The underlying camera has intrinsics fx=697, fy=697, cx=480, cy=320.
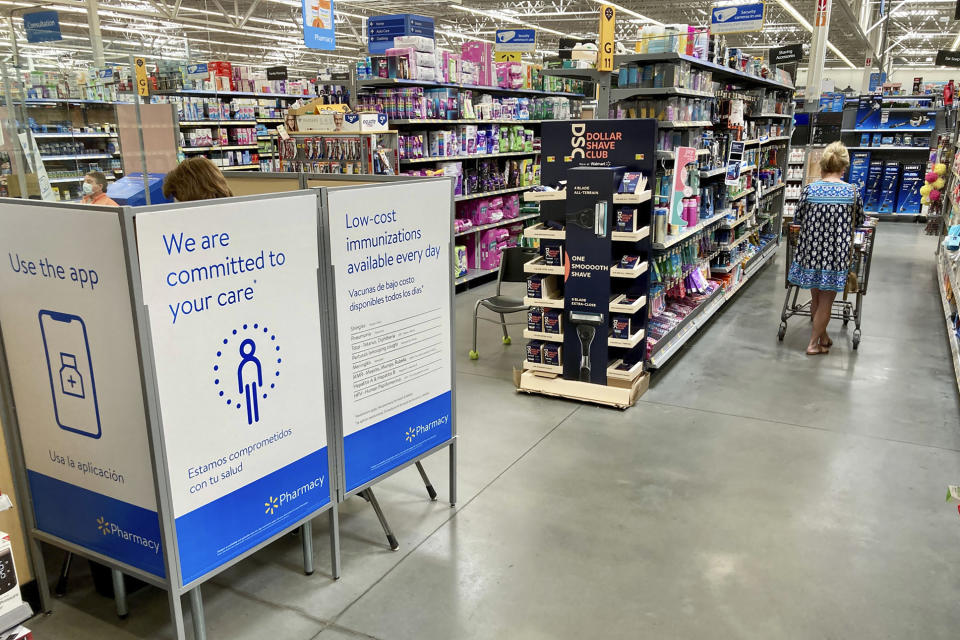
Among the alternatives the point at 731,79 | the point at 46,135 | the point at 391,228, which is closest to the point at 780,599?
the point at 391,228

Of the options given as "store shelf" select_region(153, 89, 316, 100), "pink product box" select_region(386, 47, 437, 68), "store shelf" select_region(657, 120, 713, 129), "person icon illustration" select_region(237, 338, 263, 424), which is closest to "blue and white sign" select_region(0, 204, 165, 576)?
"person icon illustration" select_region(237, 338, 263, 424)

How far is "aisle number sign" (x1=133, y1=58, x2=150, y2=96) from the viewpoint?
903cm

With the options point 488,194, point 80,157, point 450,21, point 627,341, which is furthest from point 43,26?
point 450,21

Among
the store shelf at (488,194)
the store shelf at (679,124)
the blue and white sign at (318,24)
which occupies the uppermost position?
the blue and white sign at (318,24)

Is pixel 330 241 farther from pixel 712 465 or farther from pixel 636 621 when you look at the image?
pixel 712 465

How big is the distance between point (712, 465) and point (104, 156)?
896cm

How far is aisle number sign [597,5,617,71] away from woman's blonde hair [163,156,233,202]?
299 cm

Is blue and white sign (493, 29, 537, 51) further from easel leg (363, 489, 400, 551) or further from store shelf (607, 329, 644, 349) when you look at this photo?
easel leg (363, 489, 400, 551)

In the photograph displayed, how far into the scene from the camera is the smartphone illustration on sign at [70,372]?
7.30ft

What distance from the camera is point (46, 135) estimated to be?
876cm

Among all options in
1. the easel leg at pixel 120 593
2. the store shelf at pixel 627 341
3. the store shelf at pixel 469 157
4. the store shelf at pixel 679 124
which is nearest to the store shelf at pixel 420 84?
the store shelf at pixel 469 157

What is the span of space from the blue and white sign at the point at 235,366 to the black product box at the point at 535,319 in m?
2.50

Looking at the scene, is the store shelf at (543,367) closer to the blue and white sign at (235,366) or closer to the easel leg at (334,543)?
the easel leg at (334,543)

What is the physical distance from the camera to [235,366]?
2.33 metres
